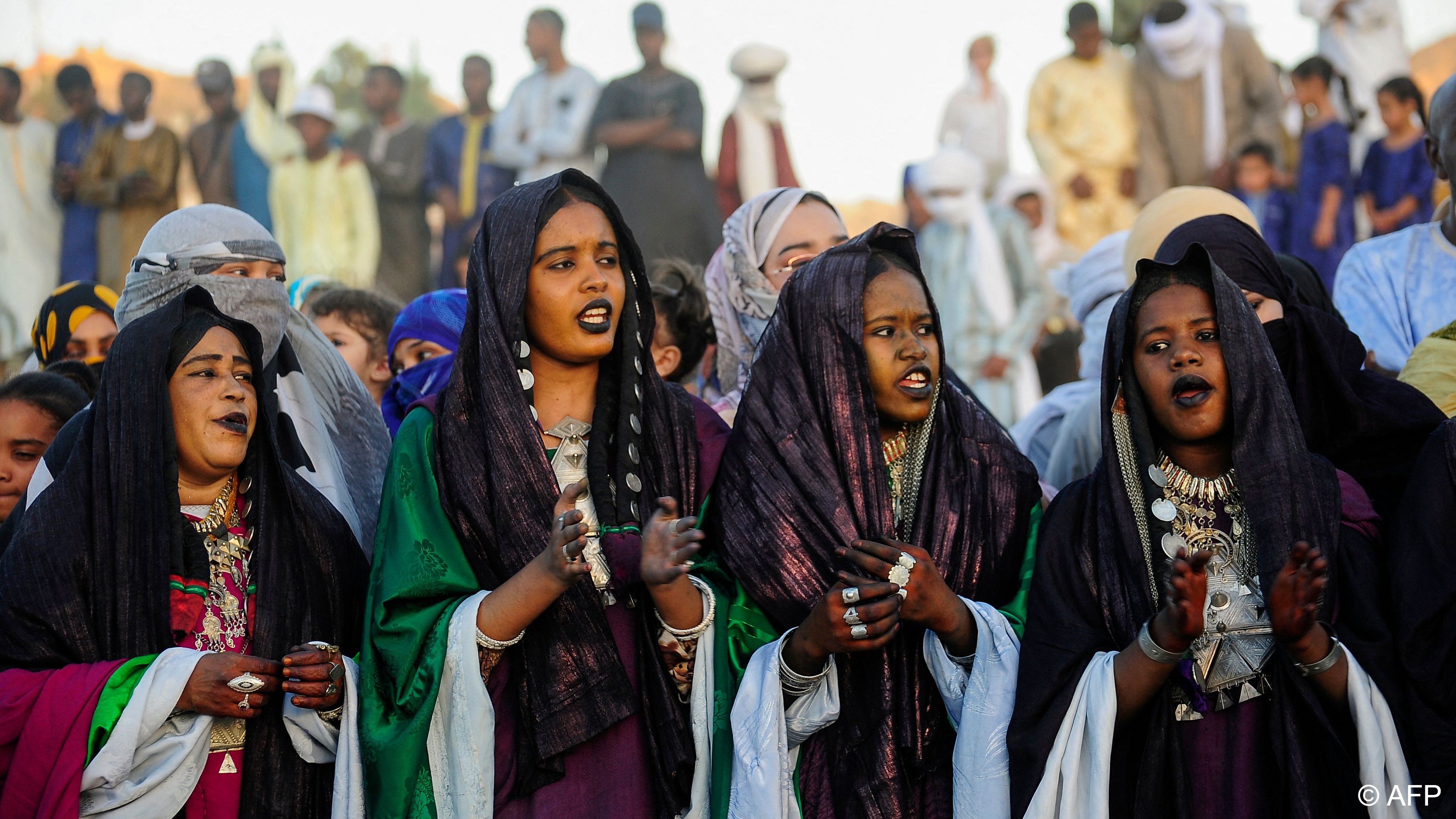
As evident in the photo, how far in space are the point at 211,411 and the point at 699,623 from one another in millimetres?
1333

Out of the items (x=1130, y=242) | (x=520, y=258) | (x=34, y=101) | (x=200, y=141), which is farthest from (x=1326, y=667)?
(x=34, y=101)

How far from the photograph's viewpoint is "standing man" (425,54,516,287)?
1102 cm

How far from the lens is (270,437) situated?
3.54 metres

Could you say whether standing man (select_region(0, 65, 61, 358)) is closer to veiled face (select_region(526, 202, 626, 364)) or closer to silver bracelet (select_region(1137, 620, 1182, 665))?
veiled face (select_region(526, 202, 626, 364))

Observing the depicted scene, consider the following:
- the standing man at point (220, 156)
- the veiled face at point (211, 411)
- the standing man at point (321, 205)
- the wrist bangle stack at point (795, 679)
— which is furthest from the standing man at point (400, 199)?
the wrist bangle stack at point (795, 679)

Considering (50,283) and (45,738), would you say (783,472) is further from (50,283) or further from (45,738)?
(50,283)

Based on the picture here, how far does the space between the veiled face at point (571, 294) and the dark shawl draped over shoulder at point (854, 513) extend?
1.40ft

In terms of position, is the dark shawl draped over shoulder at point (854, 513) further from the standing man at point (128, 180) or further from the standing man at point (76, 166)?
the standing man at point (76, 166)

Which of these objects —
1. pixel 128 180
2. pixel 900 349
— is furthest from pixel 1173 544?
pixel 128 180

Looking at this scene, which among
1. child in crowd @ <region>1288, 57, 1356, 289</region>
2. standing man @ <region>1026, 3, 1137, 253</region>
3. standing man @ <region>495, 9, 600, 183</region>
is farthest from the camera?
standing man @ <region>1026, 3, 1137, 253</region>

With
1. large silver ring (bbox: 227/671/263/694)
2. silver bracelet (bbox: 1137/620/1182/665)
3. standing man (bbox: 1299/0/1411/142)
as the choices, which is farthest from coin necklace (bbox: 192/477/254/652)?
standing man (bbox: 1299/0/1411/142)

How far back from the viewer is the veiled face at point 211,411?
344 centimetres

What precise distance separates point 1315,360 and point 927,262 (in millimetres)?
6795

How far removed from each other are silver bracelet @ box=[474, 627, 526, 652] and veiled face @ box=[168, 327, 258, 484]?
790mm
